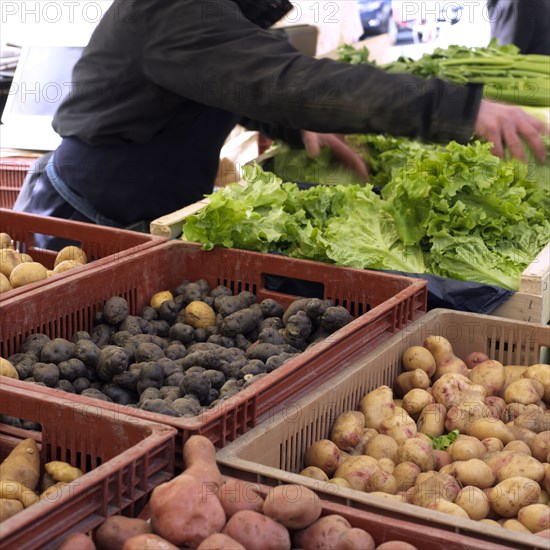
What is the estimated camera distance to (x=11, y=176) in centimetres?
423

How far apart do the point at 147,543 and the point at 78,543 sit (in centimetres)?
11

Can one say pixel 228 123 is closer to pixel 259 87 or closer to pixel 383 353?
pixel 259 87

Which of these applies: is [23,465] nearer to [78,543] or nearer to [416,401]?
[78,543]

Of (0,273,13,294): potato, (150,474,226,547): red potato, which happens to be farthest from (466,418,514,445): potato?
(0,273,13,294): potato

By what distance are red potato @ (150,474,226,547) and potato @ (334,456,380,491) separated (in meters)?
0.47

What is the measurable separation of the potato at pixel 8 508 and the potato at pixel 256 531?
0.36 m

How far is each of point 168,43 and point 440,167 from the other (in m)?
0.97

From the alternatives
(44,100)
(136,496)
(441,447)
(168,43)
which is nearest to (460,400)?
(441,447)

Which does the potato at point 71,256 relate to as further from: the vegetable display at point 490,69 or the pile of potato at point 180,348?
the vegetable display at point 490,69

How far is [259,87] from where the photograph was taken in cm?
276

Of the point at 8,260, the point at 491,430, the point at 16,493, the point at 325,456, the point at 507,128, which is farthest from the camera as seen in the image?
the point at 507,128

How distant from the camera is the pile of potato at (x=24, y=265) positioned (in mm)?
2451

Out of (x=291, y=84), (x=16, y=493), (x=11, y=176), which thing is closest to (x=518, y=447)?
(x=16, y=493)

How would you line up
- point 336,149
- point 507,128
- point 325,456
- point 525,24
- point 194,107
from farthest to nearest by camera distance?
point 525,24, point 336,149, point 194,107, point 507,128, point 325,456
